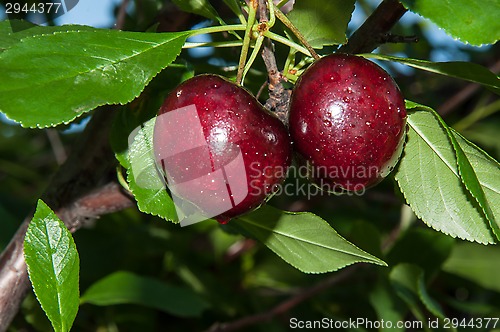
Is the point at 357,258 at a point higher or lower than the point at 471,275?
higher

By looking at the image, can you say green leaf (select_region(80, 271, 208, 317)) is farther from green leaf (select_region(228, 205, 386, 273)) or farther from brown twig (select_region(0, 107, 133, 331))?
green leaf (select_region(228, 205, 386, 273))

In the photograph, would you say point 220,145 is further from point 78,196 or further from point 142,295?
point 142,295

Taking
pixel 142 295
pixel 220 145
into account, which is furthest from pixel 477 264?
pixel 220 145

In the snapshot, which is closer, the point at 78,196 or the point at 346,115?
the point at 346,115

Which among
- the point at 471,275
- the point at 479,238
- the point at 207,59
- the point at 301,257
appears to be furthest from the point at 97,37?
the point at 471,275

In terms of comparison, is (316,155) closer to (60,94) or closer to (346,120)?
(346,120)

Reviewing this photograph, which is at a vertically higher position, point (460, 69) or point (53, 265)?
point (460, 69)
